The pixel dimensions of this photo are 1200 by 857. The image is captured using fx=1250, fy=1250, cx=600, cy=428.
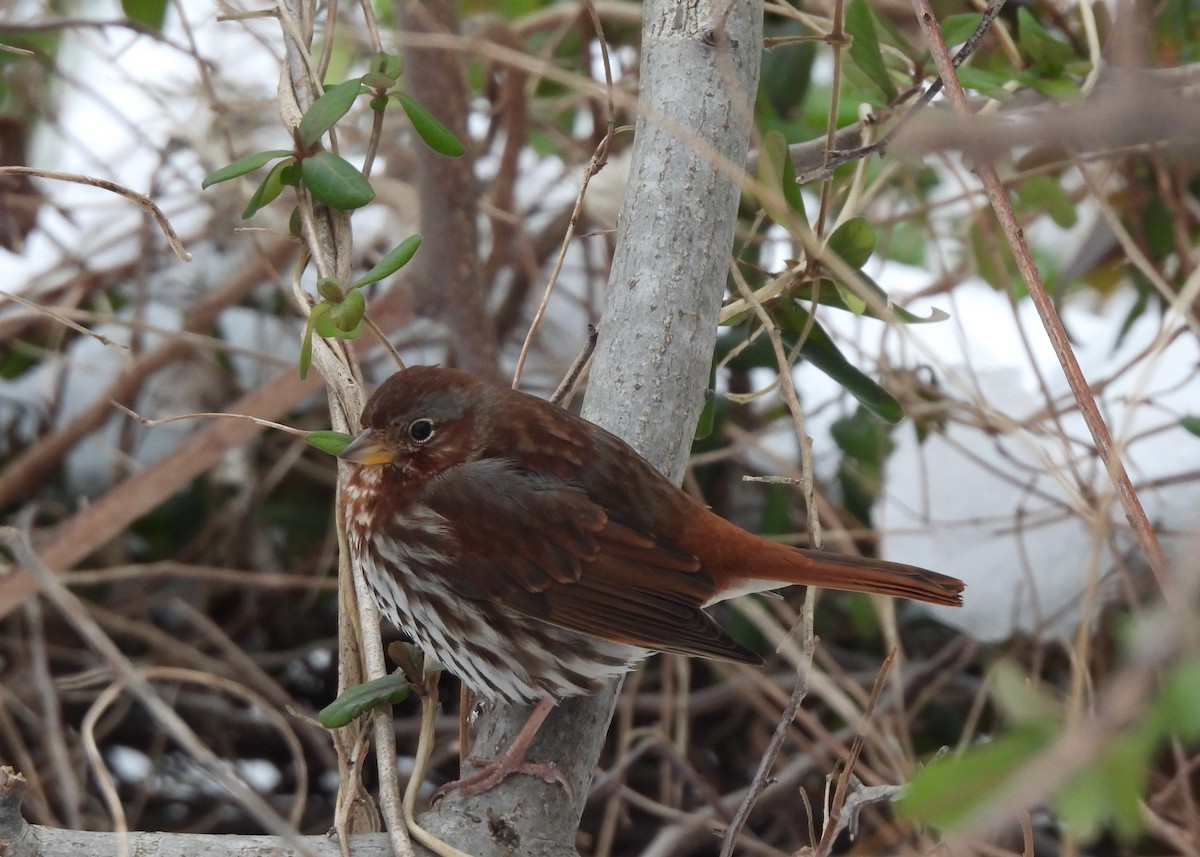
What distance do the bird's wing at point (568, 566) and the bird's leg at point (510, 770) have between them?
23 centimetres

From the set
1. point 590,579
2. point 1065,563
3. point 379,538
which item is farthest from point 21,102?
point 1065,563

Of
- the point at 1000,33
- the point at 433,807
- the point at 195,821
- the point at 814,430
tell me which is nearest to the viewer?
the point at 433,807

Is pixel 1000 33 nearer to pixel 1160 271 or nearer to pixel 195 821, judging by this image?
pixel 1160 271

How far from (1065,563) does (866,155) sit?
1357 mm

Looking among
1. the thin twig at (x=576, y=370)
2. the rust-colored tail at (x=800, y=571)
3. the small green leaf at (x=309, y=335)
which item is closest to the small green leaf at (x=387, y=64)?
the small green leaf at (x=309, y=335)

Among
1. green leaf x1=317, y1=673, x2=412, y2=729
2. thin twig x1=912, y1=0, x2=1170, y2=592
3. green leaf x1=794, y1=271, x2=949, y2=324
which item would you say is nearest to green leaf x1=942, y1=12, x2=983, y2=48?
green leaf x1=794, y1=271, x2=949, y2=324

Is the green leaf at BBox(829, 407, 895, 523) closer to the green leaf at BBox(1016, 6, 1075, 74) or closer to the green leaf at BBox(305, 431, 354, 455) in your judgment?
the green leaf at BBox(1016, 6, 1075, 74)

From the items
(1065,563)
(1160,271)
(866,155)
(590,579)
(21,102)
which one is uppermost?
(21,102)

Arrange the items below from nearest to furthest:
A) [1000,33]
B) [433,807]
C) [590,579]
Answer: [433,807], [590,579], [1000,33]

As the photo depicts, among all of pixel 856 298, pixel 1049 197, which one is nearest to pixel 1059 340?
pixel 856 298

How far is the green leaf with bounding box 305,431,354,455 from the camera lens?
75.0 inches

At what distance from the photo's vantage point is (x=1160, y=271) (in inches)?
120

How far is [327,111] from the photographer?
185 cm

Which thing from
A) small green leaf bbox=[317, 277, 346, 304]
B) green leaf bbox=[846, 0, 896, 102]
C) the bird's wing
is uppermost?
green leaf bbox=[846, 0, 896, 102]
